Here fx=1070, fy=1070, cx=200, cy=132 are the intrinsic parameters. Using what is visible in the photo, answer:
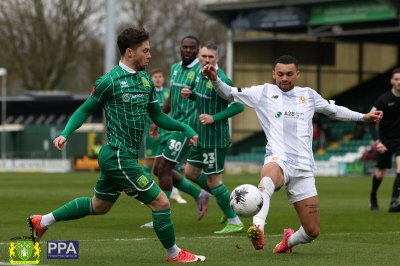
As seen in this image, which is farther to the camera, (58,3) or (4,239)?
(58,3)

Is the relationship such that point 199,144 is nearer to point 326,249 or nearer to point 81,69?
point 326,249

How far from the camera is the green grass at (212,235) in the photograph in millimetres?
9938

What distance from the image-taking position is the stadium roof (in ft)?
138

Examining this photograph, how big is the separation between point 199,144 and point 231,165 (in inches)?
1072

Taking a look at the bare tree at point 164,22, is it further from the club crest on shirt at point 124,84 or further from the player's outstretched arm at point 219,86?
the club crest on shirt at point 124,84

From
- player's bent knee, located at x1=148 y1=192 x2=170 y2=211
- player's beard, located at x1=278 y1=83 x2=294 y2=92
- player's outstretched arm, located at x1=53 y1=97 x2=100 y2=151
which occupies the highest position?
player's beard, located at x1=278 y1=83 x2=294 y2=92

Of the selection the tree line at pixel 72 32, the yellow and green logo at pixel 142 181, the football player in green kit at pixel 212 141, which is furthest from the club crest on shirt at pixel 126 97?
the tree line at pixel 72 32

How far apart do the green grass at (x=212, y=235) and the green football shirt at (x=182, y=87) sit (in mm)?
1459

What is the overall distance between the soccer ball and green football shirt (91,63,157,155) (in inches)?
39.8

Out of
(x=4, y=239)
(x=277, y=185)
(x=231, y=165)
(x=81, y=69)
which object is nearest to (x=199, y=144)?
(x=4, y=239)

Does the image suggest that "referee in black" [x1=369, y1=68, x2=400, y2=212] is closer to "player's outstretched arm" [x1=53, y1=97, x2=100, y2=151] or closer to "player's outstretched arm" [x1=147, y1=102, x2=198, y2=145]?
"player's outstretched arm" [x1=147, y1=102, x2=198, y2=145]

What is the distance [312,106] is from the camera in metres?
10.5

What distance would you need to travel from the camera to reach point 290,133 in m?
10.3

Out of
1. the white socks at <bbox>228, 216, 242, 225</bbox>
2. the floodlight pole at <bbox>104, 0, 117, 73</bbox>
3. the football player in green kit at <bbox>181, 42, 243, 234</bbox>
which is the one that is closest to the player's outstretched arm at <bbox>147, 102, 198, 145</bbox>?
the football player in green kit at <bbox>181, 42, 243, 234</bbox>
